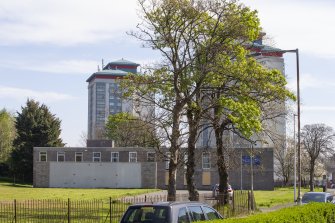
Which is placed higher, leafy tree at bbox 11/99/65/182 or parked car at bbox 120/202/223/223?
leafy tree at bbox 11/99/65/182

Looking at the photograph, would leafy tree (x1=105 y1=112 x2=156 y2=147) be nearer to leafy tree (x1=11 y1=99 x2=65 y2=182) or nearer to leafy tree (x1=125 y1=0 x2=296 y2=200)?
leafy tree (x1=125 y1=0 x2=296 y2=200)

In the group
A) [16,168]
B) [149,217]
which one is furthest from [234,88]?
[16,168]

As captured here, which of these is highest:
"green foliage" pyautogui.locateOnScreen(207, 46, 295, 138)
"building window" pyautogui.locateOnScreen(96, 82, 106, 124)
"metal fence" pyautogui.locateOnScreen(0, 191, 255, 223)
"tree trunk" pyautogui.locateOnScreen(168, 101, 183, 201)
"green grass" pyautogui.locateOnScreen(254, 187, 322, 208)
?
"building window" pyautogui.locateOnScreen(96, 82, 106, 124)

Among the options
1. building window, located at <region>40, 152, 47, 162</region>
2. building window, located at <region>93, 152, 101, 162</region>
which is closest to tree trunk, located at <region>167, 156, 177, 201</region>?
building window, located at <region>93, 152, 101, 162</region>

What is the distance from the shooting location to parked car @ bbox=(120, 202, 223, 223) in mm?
13742

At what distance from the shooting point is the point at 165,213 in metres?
13.7

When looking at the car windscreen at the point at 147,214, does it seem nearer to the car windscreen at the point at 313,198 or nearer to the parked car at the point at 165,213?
the parked car at the point at 165,213

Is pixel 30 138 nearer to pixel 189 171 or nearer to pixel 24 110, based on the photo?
pixel 24 110

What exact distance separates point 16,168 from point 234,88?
6149 cm

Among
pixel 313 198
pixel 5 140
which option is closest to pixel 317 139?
pixel 5 140

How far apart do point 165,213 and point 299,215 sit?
16.6 ft

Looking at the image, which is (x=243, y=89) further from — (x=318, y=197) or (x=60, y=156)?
(x=60, y=156)

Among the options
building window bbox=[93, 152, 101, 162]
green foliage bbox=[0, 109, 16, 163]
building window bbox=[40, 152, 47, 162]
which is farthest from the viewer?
green foliage bbox=[0, 109, 16, 163]

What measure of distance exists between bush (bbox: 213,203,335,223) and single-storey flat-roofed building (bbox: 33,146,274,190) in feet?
196
